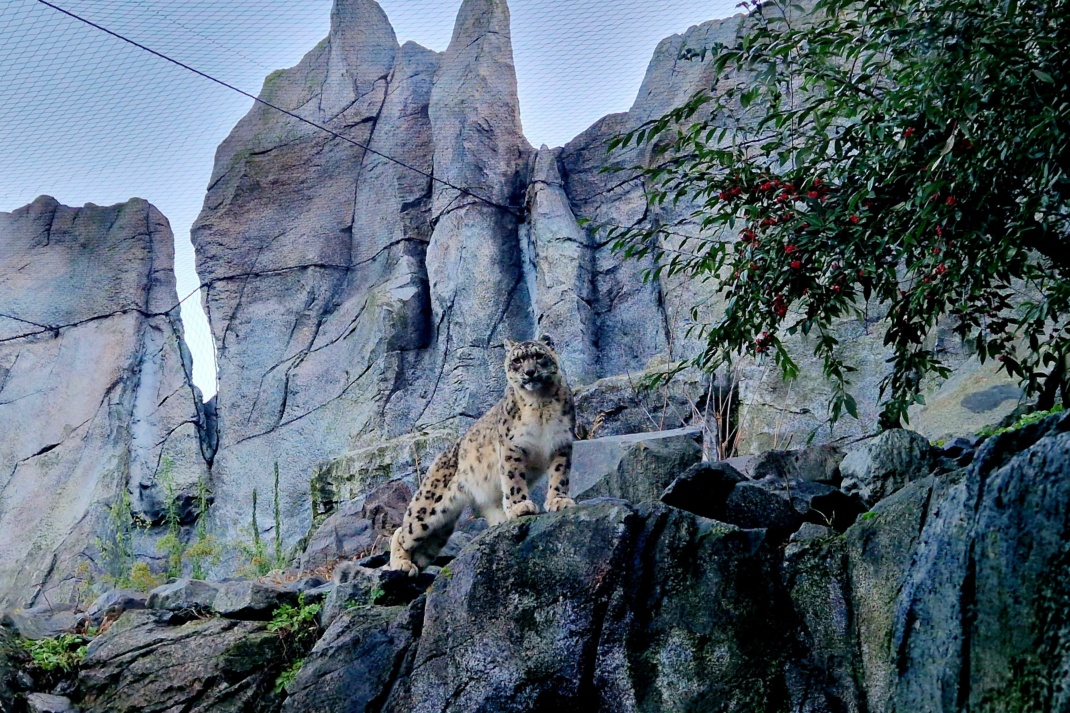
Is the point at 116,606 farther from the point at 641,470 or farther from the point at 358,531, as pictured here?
the point at 641,470

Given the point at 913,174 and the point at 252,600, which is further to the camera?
the point at 252,600

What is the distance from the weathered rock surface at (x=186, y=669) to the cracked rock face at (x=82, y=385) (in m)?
6.89

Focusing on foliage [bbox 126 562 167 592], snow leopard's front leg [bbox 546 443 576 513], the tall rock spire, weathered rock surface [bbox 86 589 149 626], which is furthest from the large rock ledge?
the tall rock spire

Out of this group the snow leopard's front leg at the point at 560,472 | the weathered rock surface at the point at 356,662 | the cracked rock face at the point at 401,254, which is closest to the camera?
the weathered rock surface at the point at 356,662

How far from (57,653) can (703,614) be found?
4323mm

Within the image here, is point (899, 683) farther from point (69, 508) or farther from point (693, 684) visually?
point (69, 508)

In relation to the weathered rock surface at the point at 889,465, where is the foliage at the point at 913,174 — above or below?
above

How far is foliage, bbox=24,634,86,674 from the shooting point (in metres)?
6.93

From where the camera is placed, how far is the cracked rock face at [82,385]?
547 inches

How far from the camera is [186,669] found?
6473 mm

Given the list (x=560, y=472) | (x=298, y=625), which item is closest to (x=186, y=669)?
(x=298, y=625)

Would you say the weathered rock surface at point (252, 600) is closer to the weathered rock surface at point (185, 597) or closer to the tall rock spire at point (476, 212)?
the weathered rock surface at point (185, 597)

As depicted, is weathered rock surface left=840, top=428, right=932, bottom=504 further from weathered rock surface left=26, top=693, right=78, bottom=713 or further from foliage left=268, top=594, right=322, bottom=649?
weathered rock surface left=26, top=693, right=78, bottom=713

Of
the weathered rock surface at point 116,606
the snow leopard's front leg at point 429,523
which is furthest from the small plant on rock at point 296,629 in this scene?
the weathered rock surface at point 116,606
